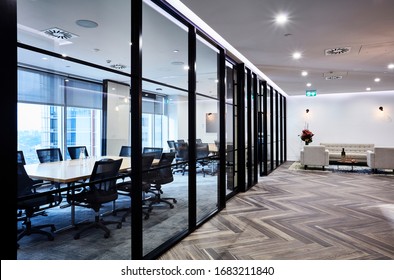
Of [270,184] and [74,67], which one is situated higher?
[74,67]

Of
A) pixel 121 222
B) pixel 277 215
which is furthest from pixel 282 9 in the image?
pixel 121 222

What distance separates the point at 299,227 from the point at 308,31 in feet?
9.91

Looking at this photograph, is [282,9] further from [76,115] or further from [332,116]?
[332,116]

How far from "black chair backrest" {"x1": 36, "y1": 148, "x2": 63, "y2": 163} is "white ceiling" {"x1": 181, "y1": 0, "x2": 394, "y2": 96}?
12.4ft

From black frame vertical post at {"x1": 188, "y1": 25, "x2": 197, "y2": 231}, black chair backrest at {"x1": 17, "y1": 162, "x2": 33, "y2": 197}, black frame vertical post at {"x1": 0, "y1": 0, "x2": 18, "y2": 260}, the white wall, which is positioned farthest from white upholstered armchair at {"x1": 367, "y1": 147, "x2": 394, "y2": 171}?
black frame vertical post at {"x1": 0, "y1": 0, "x2": 18, "y2": 260}

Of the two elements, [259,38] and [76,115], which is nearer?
[259,38]

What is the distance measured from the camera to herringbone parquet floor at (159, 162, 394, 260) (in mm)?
2995

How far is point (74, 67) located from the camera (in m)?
6.01

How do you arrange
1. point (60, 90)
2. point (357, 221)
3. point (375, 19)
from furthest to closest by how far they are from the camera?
1. point (60, 90)
2. point (357, 221)
3. point (375, 19)

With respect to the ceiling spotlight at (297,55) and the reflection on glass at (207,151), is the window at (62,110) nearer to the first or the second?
the reflection on glass at (207,151)

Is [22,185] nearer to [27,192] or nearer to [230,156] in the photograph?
[27,192]

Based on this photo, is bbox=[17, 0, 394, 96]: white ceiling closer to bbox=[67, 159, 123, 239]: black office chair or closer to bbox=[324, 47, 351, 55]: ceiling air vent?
bbox=[324, 47, 351, 55]: ceiling air vent

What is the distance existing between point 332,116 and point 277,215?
363 inches
